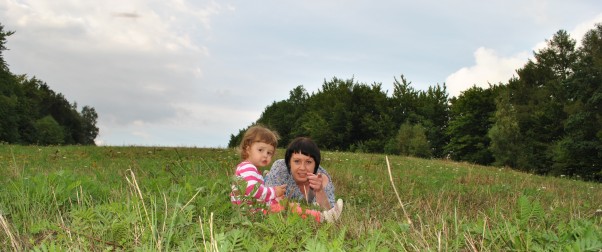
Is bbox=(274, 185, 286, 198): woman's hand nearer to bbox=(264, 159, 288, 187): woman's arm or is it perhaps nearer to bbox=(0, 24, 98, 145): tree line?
bbox=(264, 159, 288, 187): woman's arm

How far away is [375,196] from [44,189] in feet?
15.7

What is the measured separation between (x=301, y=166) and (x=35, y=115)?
216 ft

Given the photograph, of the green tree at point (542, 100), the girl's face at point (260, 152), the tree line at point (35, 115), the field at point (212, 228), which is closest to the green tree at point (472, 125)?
the green tree at point (542, 100)

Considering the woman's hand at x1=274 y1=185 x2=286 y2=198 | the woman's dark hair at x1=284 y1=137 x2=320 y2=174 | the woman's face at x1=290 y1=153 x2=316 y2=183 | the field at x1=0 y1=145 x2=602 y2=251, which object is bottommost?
the field at x1=0 y1=145 x2=602 y2=251

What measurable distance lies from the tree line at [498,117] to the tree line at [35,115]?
29287mm

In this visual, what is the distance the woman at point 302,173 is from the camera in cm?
583

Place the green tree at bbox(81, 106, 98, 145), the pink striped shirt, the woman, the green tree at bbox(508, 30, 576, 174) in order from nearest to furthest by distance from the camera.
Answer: the pink striped shirt < the woman < the green tree at bbox(508, 30, 576, 174) < the green tree at bbox(81, 106, 98, 145)

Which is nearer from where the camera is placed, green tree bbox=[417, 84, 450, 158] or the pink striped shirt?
the pink striped shirt

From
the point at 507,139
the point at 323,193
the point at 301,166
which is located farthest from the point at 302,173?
the point at 507,139

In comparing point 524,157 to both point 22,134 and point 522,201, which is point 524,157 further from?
point 22,134

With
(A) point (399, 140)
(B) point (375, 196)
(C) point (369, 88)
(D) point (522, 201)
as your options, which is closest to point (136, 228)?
(D) point (522, 201)

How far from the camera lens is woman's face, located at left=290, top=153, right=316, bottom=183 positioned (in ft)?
20.2

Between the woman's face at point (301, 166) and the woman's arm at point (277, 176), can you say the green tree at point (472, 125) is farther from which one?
the woman's face at point (301, 166)

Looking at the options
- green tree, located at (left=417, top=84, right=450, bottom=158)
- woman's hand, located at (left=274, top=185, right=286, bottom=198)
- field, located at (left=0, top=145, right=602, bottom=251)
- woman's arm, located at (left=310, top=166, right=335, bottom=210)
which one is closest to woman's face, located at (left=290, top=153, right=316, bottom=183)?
woman's arm, located at (left=310, top=166, right=335, bottom=210)
